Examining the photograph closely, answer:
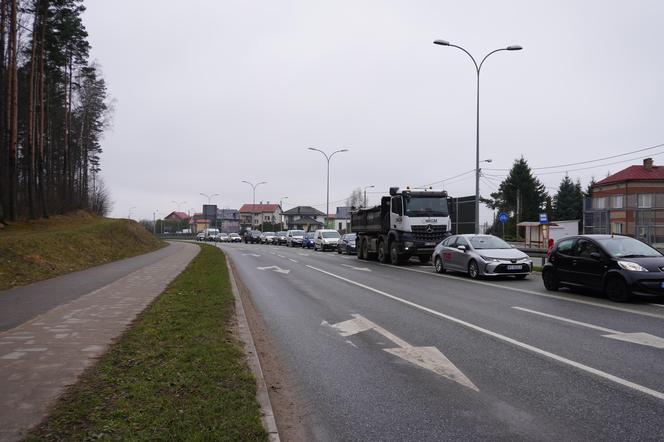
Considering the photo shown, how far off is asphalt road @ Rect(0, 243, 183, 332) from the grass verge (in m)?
2.58

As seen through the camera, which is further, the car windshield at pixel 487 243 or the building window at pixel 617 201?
the building window at pixel 617 201

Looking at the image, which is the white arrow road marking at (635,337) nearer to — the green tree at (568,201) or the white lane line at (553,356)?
the white lane line at (553,356)

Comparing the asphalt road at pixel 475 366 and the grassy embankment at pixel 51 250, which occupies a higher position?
the grassy embankment at pixel 51 250

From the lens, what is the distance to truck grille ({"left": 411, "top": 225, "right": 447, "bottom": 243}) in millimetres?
21547

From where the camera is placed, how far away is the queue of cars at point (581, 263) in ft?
33.7

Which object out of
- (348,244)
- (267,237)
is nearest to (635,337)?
(348,244)

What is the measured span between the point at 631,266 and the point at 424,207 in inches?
459

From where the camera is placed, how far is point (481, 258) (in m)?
15.5

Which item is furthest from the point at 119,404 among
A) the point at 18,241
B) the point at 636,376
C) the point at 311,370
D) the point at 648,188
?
the point at 648,188

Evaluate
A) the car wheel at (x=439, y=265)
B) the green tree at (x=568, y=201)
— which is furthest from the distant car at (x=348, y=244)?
the green tree at (x=568, y=201)

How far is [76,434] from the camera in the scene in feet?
11.8

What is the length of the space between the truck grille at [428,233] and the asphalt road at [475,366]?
400 inches

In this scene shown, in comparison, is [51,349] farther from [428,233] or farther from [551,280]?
[428,233]

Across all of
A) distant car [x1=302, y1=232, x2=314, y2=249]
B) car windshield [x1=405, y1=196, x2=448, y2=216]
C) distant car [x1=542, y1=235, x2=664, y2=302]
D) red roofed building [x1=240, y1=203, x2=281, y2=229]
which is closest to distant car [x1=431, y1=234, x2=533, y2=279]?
distant car [x1=542, y1=235, x2=664, y2=302]
